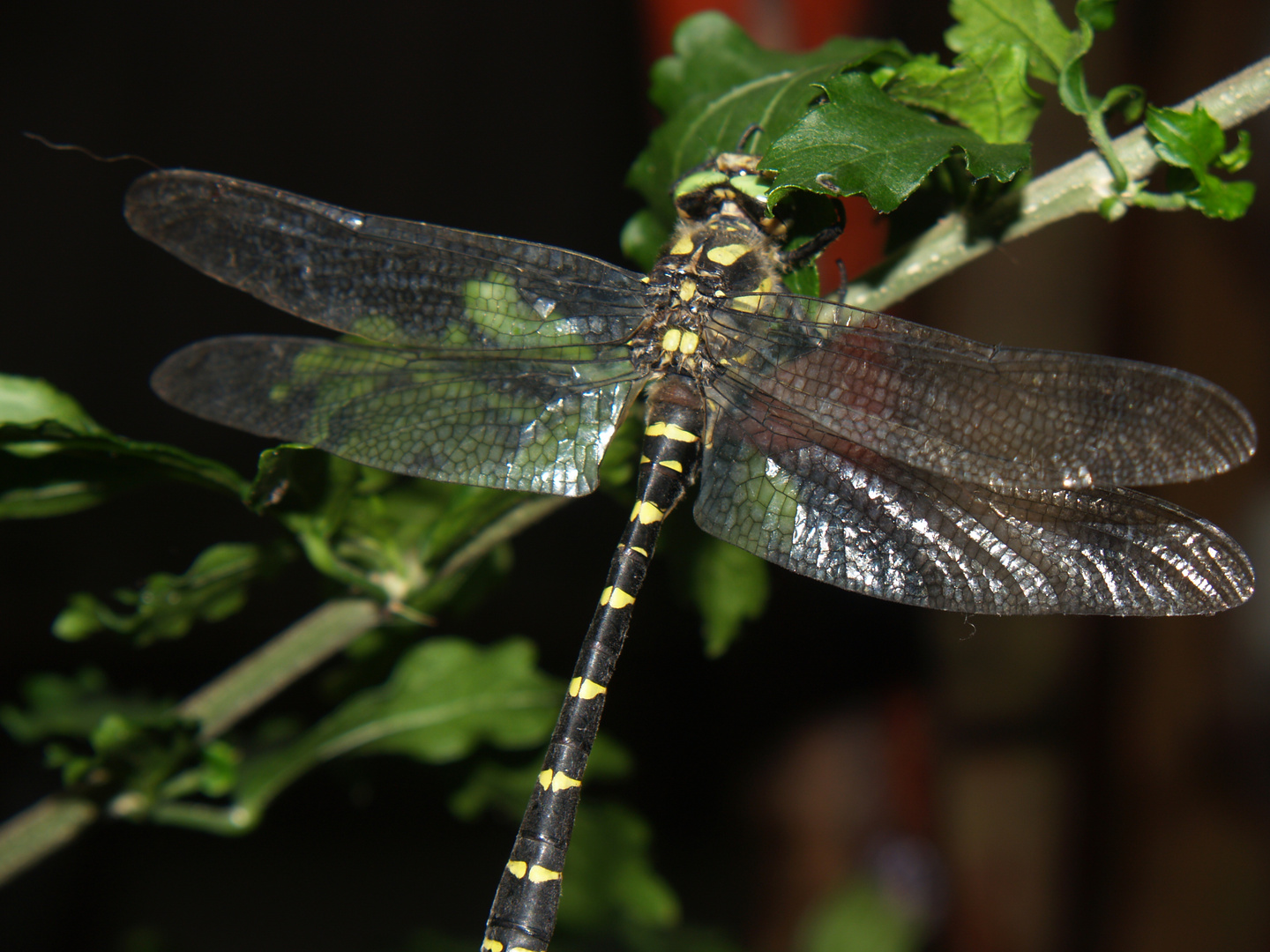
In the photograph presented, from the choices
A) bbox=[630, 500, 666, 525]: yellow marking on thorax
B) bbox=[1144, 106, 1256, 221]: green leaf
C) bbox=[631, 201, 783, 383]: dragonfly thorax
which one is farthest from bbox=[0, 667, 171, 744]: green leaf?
bbox=[1144, 106, 1256, 221]: green leaf

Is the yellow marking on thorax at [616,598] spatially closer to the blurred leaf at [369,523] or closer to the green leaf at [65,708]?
the blurred leaf at [369,523]

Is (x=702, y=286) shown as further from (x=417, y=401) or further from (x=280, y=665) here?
(x=280, y=665)

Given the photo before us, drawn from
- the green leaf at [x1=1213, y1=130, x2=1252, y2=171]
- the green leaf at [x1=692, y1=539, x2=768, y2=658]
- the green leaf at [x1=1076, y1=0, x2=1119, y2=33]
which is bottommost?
the green leaf at [x1=692, y1=539, x2=768, y2=658]

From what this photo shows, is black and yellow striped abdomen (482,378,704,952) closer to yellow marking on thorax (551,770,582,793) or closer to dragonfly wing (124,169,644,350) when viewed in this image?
yellow marking on thorax (551,770,582,793)

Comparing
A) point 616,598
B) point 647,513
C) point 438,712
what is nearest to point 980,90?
point 647,513

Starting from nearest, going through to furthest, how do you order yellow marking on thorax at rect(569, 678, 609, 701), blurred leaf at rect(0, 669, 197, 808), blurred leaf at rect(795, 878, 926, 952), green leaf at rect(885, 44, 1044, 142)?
1. green leaf at rect(885, 44, 1044, 142)
2. blurred leaf at rect(0, 669, 197, 808)
3. yellow marking on thorax at rect(569, 678, 609, 701)
4. blurred leaf at rect(795, 878, 926, 952)

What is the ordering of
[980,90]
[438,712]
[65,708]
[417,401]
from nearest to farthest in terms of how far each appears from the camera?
[980,90] < [417,401] < [438,712] < [65,708]
